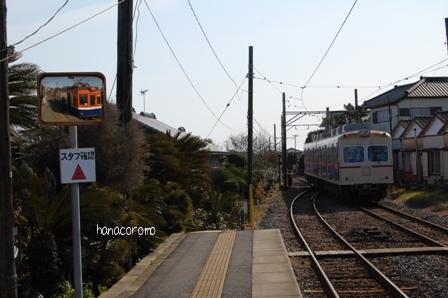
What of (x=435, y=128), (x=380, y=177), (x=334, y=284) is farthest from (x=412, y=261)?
(x=435, y=128)

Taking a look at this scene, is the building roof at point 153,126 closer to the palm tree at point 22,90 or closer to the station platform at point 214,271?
the station platform at point 214,271

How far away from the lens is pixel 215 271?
9844mm

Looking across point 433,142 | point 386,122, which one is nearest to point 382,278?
point 433,142

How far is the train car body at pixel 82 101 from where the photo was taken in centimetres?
718

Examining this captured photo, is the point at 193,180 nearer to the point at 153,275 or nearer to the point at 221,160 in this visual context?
the point at 153,275

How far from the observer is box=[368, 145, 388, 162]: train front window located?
29375 mm

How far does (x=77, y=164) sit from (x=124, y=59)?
254 inches

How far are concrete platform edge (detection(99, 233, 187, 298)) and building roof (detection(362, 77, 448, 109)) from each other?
151 ft

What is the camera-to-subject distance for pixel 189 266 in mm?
10445

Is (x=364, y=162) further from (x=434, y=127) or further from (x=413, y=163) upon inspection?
(x=413, y=163)

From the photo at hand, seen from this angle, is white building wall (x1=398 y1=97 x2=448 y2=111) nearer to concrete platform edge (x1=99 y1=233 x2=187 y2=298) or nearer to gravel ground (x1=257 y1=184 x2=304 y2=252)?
gravel ground (x1=257 y1=184 x2=304 y2=252)

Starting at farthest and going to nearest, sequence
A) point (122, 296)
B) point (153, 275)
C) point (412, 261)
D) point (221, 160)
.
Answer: point (221, 160) → point (412, 261) → point (153, 275) → point (122, 296)

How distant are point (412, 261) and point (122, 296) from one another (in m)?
6.94

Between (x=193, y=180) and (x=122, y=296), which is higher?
(x=193, y=180)
